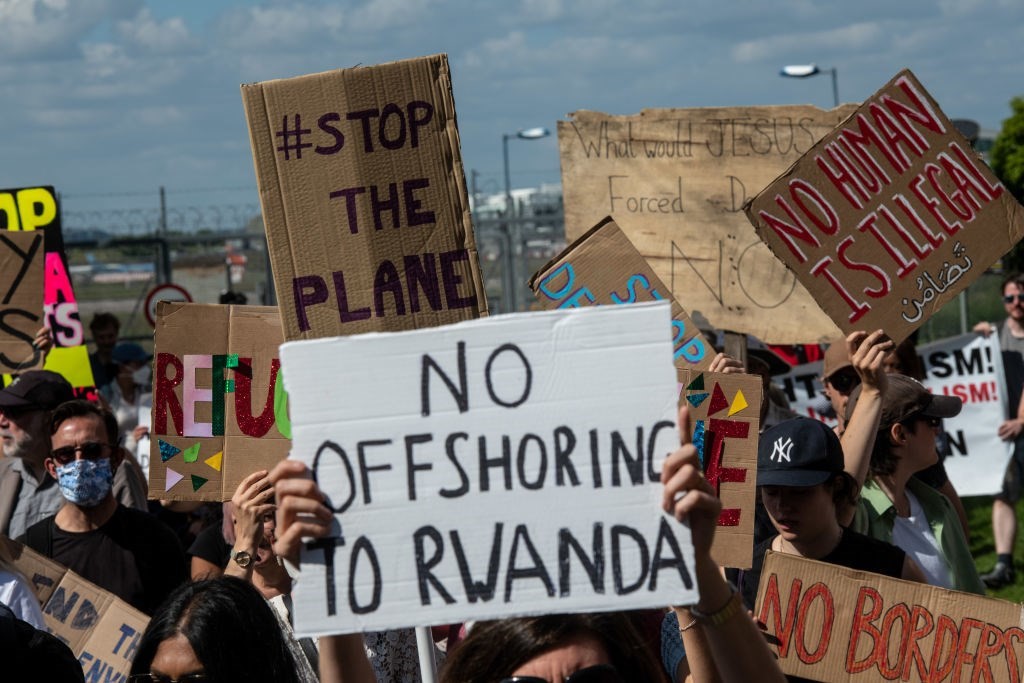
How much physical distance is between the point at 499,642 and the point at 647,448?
47 centimetres

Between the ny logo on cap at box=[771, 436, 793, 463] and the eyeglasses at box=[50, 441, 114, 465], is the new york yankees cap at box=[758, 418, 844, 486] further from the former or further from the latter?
the eyeglasses at box=[50, 441, 114, 465]

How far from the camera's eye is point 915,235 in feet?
14.8

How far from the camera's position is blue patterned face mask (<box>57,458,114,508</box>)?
515 centimetres

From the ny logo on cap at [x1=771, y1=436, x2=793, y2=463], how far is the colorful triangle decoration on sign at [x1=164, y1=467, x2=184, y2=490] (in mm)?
1710

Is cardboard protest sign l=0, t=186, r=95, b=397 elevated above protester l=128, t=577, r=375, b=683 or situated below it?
above

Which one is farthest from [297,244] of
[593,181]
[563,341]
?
[593,181]

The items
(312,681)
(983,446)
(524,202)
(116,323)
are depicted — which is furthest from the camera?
(524,202)

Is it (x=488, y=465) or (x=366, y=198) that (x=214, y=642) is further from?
(x=366, y=198)

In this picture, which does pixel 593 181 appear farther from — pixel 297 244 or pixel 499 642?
pixel 499 642

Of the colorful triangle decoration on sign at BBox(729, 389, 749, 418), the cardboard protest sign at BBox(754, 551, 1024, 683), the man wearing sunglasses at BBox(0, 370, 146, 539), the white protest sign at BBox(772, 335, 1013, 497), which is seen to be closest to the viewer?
the cardboard protest sign at BBox(754, 551, 1024, 683)

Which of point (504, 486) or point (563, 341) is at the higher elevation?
point (563, 341)

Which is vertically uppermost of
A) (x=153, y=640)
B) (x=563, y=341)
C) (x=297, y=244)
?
(x=297, y=244)

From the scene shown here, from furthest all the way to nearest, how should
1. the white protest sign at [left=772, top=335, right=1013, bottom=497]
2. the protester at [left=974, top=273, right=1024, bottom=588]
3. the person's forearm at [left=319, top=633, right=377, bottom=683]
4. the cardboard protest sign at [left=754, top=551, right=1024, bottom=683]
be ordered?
the white protest sign at [left=772, top=335, right=1013, bottom=497] < the protester at [left=974, top=273, right=1024, bottom=588] < the cardboard protest sign at [left=754, top=551, right=1024, bottom=683] < the person's forearm at [left=319, top=633, right=377, bottom=683]

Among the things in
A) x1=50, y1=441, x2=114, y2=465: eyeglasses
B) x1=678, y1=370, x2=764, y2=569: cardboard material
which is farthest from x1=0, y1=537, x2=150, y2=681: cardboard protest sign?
x1=678, y1=370, x2=764, y2=569: cardboard material
